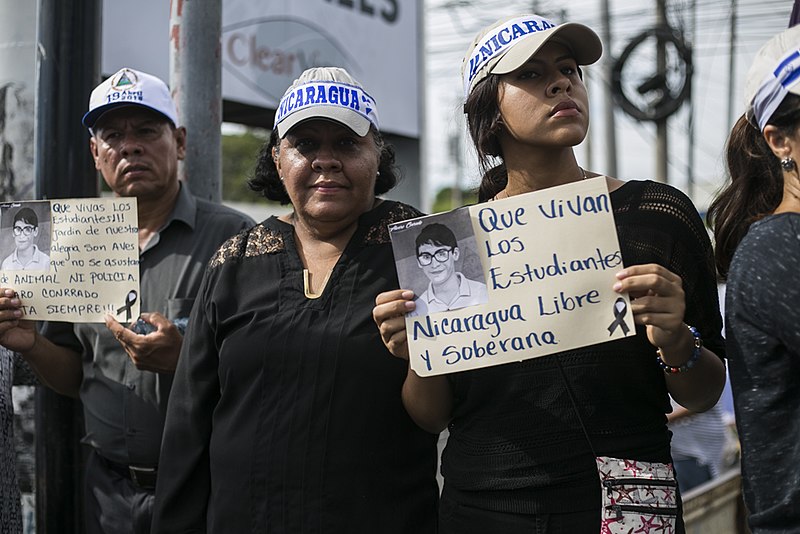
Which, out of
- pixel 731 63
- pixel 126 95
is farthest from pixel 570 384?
pixel 731 63

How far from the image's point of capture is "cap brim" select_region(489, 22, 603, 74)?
2031 mm

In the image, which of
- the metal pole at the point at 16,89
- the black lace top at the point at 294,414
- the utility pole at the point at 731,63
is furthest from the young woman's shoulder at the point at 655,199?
the utility pole at the point at 731,63

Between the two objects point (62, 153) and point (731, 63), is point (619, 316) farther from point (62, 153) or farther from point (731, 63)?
point (731, 63)

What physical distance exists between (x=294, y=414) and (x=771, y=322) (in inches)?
47.2

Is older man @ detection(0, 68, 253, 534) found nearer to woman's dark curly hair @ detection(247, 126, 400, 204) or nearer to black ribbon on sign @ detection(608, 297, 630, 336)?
woman's dark curly hair @ detection(247, 126, 400, 204)

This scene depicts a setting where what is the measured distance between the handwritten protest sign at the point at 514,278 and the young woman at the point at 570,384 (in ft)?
0.23

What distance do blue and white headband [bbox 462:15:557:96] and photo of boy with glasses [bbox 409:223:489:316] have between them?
0.44m

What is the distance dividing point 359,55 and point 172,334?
660cm

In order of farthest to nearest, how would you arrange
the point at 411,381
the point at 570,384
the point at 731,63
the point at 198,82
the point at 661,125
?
the point at 731,63, the point at 661,125, the point at 198,82, the point at 411,381, the point at 570,384

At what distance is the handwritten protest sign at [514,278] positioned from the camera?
186 centimetres

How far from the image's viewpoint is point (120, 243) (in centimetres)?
274

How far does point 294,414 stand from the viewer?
2.27 metres

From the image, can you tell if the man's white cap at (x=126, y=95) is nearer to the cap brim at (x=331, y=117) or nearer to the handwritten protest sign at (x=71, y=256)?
the handwritten protest sign at (x=71, y=256)

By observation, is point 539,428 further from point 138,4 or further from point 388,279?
point 138,4
